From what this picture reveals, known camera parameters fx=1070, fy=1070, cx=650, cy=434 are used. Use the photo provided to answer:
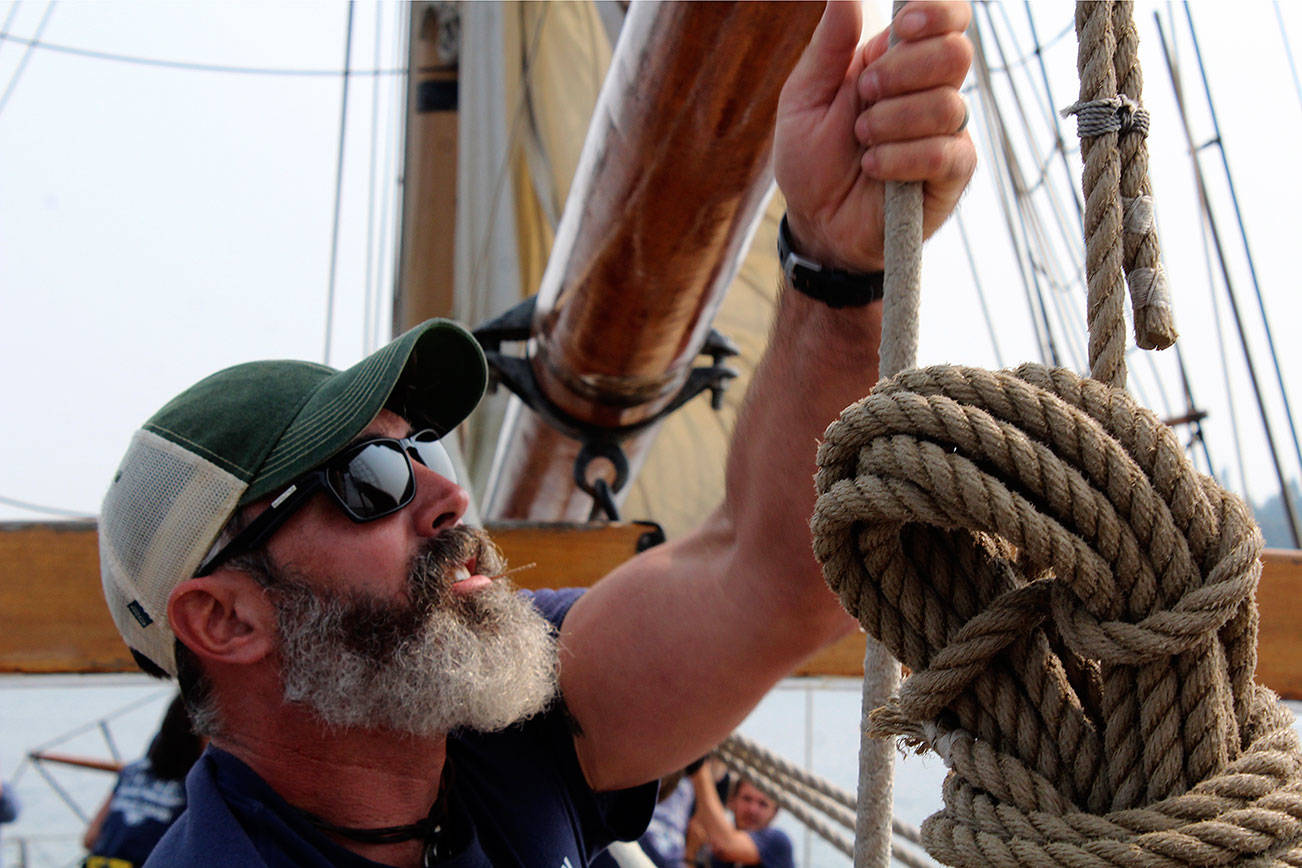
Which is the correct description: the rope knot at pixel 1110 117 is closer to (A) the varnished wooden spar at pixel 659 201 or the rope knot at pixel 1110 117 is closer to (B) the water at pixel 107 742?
(B) the water at pixel 107 742

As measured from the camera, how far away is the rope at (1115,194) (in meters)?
0.64

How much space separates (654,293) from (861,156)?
29.8 inches

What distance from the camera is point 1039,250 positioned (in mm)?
3656

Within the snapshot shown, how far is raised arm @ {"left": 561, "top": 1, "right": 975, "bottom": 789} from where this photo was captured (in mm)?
854

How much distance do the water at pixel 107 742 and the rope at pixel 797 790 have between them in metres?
0.18

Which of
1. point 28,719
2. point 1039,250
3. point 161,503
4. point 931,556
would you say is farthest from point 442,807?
point 28,719

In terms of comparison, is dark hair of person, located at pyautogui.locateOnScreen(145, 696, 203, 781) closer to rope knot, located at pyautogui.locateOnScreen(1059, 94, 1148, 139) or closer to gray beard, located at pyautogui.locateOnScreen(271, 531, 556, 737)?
gray beard, located at pyautogui.locateOnScreen(271, 531, 556, 737)

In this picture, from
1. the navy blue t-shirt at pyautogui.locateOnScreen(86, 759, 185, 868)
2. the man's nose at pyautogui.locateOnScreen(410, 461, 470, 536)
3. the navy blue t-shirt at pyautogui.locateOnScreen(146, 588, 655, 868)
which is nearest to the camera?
the navy blue t-shirt at pyautogui.locateOnScreen(146, 588, 655, 868)

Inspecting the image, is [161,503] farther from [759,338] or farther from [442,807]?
[759,338]

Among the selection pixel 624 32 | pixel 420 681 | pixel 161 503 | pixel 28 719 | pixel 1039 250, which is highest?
pixel 1039 250

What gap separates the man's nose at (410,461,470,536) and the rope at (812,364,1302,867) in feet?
2.53

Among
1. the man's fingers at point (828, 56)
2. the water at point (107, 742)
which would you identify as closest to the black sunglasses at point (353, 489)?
the man's fingers at point (828, 56)

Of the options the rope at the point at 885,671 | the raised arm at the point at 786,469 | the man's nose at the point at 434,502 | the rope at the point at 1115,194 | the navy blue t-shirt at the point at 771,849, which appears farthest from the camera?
the navy blue t-shirt at the point at 771,849

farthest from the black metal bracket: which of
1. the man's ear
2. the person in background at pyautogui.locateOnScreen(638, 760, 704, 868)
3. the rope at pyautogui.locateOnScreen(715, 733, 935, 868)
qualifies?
the person in background at pyautogui.locateOnScreen(638, 760, 704, 868)
